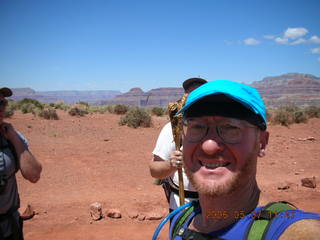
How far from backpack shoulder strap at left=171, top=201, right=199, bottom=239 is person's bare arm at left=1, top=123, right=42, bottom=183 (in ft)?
5.01

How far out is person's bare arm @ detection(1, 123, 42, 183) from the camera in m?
2.22

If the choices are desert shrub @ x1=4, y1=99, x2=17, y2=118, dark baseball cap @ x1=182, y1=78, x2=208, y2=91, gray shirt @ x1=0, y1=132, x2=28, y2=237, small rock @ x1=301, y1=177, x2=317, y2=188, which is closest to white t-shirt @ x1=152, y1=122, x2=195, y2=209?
dark baseball cap @ x1=182, y1=78, x2=208, y2=91

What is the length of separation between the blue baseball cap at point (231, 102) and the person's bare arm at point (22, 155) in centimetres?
170

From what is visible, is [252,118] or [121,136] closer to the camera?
[252,118]

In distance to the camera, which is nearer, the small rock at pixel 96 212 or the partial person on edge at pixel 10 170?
the partial person on edge at pixel 10 170

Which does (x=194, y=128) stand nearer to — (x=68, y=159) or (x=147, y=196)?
(x=147, y=196)

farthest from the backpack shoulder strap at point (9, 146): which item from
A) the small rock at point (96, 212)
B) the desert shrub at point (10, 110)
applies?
the desert shrub at point (10, 110)

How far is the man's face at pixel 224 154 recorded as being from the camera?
47.3 inches

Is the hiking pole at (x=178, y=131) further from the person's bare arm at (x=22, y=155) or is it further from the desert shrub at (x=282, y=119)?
the desert shrub at (x=282, y=119)

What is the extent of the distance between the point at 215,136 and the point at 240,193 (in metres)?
0.30

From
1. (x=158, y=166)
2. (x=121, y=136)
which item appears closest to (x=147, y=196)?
(x=158, y=166)

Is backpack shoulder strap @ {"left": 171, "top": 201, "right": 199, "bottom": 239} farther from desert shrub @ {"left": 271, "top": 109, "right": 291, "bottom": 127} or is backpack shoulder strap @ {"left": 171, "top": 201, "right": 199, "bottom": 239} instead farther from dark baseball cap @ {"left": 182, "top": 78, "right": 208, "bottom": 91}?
desert shrub @ {"left": 271, "top": 109, "right": 291, "bottom": 127}

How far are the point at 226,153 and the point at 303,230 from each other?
0.43m

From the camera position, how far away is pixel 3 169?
2168 millimetres
